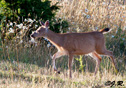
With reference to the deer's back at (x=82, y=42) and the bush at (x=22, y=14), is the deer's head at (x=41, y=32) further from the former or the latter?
the bush at (x=22, y=14)

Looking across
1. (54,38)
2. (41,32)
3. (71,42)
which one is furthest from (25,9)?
(71,42)

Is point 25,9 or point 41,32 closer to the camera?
point 41,32

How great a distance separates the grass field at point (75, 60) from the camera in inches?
260

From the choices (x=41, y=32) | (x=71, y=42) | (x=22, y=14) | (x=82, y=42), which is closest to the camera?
(x=41, y=32)

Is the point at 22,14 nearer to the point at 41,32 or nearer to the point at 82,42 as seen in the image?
the point at 41,32

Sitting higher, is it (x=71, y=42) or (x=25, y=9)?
(x=25, y=9)

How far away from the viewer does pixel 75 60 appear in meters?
9.73

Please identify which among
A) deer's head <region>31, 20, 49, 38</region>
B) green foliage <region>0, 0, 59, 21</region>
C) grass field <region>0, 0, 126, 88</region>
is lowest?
grass field <region>0, 0, 126, 88</region>

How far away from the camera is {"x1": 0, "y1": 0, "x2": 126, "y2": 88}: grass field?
6605mm

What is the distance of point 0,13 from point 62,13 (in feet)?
11.7

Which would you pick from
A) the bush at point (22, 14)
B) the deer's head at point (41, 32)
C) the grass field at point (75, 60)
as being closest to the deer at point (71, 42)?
the deer's head at point (41, 32)

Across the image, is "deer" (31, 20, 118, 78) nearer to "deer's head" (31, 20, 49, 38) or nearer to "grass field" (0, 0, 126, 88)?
"deer's head" (31, 20, 49, 38)

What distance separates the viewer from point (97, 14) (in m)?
12.9

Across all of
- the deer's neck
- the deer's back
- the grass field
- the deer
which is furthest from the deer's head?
the grass field
